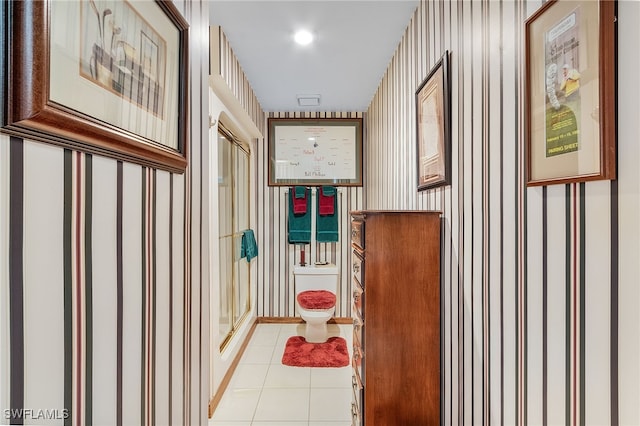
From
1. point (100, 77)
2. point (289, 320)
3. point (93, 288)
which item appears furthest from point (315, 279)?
→ point (100, 77)

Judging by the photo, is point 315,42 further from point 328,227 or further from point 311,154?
point 328,227

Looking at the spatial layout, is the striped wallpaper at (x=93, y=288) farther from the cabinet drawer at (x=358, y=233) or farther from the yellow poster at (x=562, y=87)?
the yellow poster at (x=562, y=87)

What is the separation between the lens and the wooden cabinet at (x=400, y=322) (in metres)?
1.55

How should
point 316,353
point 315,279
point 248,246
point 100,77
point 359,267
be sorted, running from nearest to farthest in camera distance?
point 100,77
point 359,267
point 316,353
point 248,246
point 315,279

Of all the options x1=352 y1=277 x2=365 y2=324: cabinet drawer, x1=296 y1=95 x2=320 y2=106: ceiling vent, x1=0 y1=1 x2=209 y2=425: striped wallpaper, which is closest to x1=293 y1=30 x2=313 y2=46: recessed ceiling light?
x1=296 y1=95 x2=320 y2=106: ceiling vent

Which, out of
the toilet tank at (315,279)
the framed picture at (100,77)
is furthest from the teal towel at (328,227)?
the framed picture at (100,77)

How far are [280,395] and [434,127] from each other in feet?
6.58

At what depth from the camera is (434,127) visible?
1.71m

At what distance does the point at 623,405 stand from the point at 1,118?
118cm

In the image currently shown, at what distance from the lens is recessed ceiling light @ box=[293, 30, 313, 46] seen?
229 centimetres

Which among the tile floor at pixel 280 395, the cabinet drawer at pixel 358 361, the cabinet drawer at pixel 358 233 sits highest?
the cabinet drawer at pixel 358 233

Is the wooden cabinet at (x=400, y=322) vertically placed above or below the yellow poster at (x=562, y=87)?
below

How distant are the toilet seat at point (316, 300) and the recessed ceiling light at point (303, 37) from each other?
7.31 feet

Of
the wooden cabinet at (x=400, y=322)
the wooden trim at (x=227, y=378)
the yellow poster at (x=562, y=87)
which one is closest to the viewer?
the yellow poster at (x=562, y=87)
